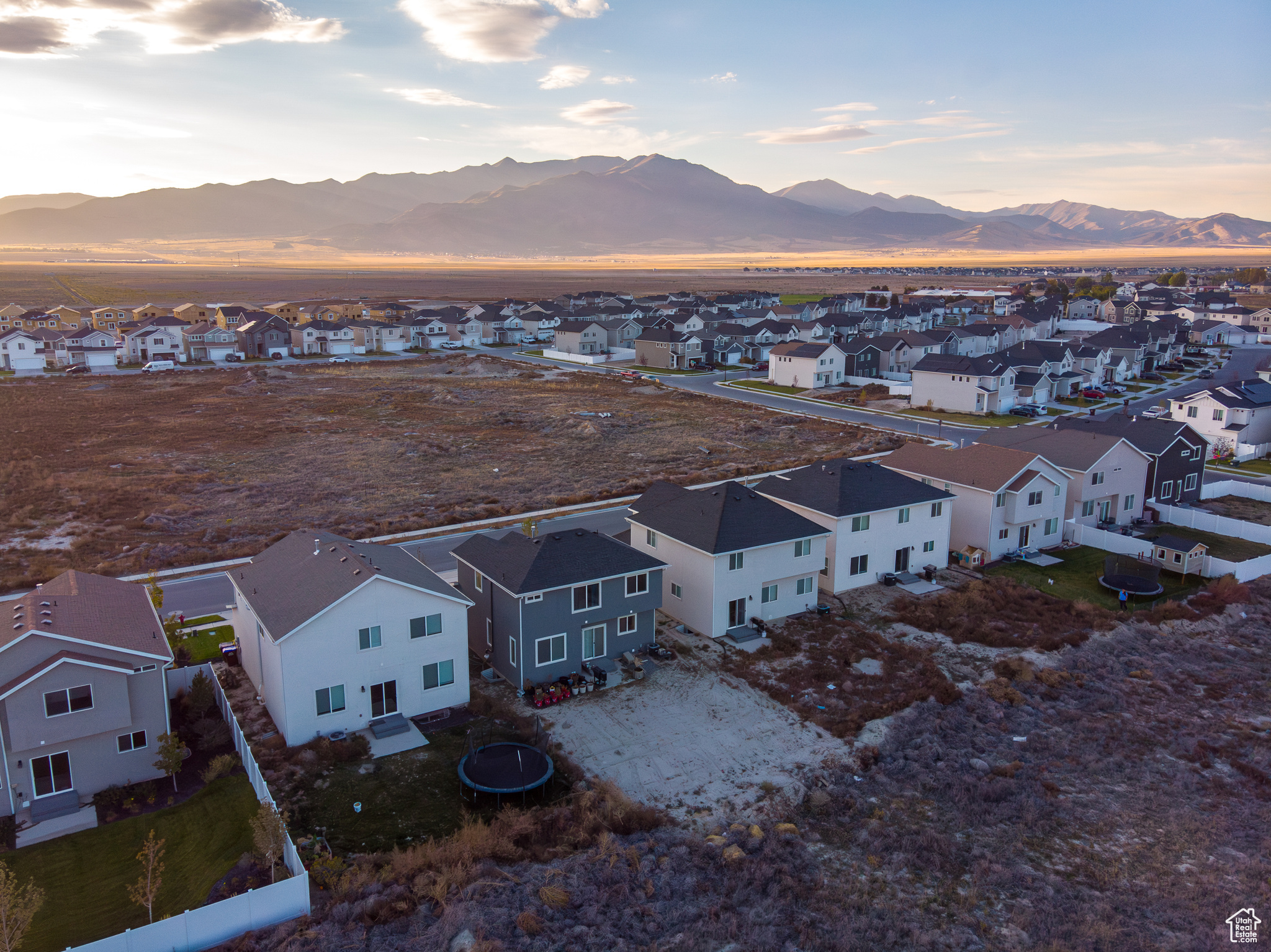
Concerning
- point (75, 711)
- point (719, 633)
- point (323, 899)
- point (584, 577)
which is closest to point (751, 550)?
point (719, 633)

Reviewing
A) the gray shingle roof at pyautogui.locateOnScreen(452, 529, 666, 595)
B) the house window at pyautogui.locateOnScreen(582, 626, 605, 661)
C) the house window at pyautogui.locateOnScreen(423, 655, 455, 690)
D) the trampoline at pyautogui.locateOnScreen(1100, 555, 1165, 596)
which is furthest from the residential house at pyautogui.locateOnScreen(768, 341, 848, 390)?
the house window at pyautogui.locateOnScreen(423, 655, 455, 690)

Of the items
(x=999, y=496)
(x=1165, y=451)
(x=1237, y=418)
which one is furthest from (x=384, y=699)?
(x=1237, y=418)

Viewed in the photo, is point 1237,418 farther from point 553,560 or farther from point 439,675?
point 439,675

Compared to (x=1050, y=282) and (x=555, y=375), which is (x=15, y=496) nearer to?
(x=555, y=375)

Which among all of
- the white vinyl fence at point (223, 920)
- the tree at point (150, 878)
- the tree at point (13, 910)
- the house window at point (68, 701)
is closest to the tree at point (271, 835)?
the white vinyl fence at point (223, 920)

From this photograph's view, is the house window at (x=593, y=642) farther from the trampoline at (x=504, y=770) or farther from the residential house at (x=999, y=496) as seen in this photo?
the residential house at (x=999, y=496)

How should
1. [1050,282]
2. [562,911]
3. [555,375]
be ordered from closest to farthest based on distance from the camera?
[562,911]
[555,375]
[1050,282]

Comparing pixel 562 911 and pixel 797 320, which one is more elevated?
pixel 797 320
